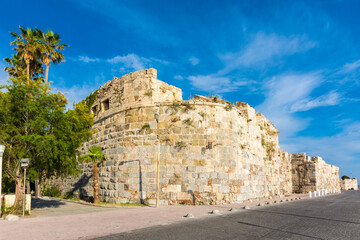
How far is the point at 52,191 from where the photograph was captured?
2480 centimetres

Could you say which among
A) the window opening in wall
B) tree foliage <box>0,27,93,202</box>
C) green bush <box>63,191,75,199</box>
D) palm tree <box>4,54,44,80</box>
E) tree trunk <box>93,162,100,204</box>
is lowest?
green bush <box>63,191,75,199</box>

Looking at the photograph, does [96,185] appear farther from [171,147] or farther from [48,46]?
[48,46]

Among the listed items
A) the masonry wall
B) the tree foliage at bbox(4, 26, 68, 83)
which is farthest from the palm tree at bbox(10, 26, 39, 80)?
the masonry wall

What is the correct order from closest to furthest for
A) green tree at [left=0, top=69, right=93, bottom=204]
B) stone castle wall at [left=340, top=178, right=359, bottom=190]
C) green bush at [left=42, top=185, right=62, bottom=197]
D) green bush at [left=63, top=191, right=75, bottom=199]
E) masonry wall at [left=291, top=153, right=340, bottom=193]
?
green tree at [left=0, top=69, right=93, bottom=204] < green bush at [left=63, top=191, right=75, bottom=199] < green bush at [left=42, top=185, right=62, bottom=197] < masonry wall at [left=291, top=153, right=340, bottom=193] < stone castle wall at [left=340, top=178, right=359, bottom=190]

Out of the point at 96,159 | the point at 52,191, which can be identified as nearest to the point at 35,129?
the point at 96,159

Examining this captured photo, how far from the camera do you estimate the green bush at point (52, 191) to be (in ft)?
79.4

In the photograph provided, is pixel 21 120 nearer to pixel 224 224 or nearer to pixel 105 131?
pixel 105 131

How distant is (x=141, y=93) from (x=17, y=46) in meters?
15.1

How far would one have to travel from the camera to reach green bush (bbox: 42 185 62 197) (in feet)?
79.4

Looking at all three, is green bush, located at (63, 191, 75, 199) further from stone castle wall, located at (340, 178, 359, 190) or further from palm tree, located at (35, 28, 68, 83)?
stone castle wall, located at (340, 178, 359, 190)

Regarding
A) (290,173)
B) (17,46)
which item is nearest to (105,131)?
(17,46)

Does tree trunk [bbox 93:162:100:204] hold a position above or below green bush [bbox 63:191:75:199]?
above

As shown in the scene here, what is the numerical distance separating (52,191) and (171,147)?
585 inches

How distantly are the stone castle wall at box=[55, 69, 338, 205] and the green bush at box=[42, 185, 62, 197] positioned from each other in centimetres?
582
